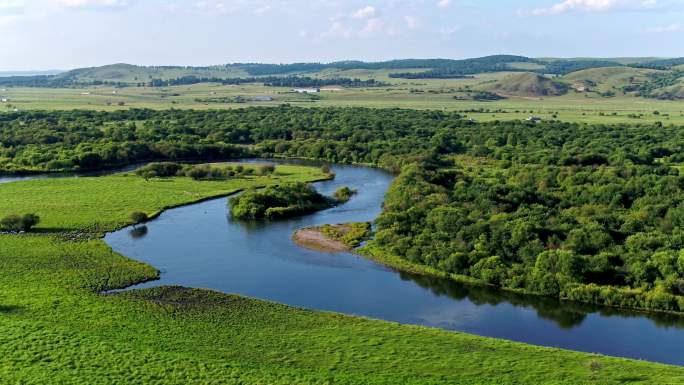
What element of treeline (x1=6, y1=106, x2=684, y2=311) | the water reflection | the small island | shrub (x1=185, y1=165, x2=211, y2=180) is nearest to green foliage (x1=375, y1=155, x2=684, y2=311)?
treeline (x1=6, y1=106, x2=684, y2=311)

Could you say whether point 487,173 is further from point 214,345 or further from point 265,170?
point 214,345

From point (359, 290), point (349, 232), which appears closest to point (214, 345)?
point (359, 290)

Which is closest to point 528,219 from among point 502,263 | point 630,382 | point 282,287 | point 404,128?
point 502,263

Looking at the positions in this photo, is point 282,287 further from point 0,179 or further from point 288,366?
point 0,179

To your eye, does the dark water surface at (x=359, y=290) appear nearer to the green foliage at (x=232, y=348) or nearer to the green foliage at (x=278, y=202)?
the green foliage at (x=278, y=202)

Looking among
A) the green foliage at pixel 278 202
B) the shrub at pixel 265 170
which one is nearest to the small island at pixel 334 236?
the green foliage at pixel 278 202

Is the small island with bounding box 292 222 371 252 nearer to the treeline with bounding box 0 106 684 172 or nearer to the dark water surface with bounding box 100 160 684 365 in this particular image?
the dark water surface with bounding box 100 160 684 365
